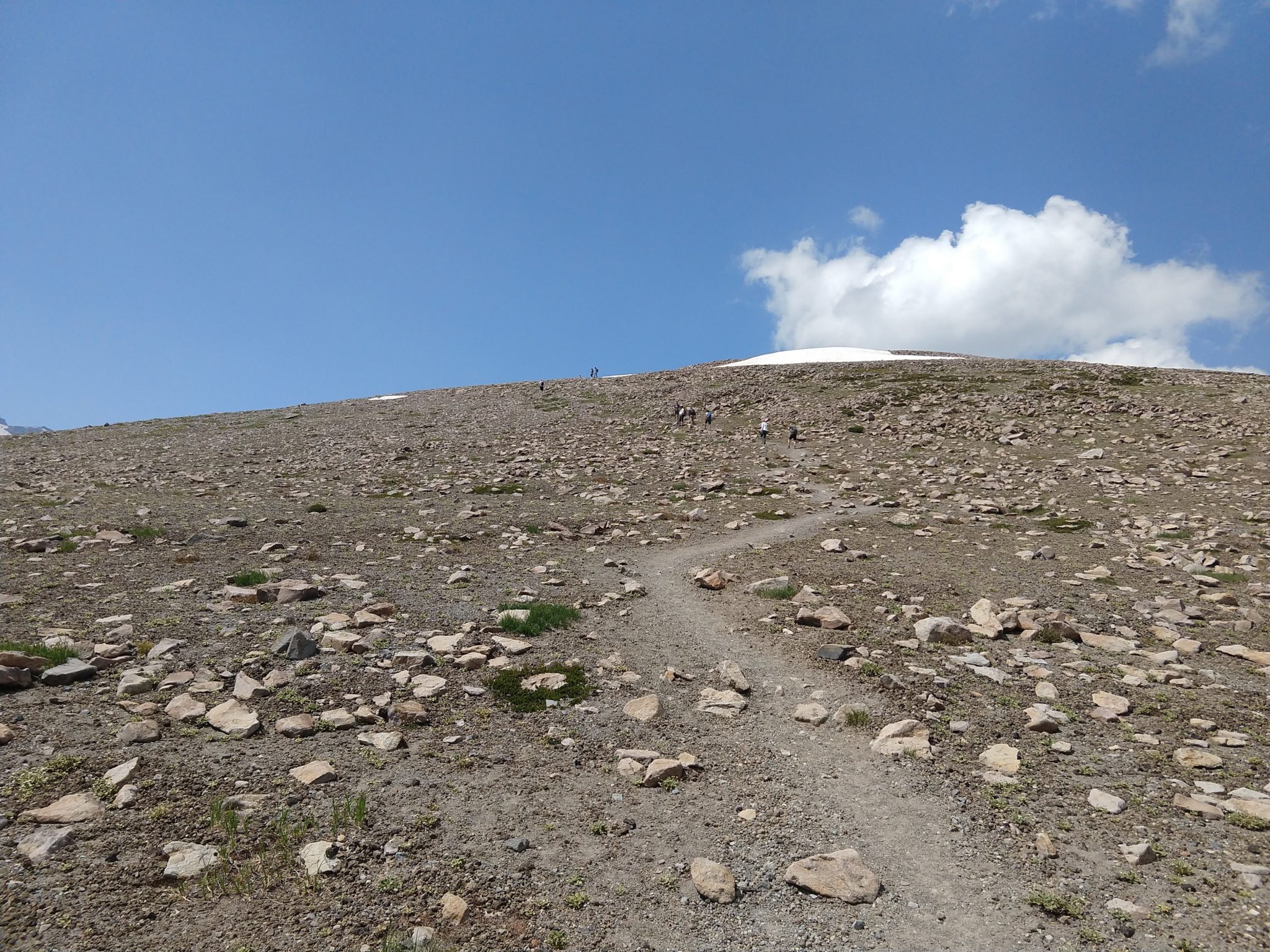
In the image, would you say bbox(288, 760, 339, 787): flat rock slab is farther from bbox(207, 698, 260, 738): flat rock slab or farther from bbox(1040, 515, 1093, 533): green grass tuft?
bbox(1040, 515, 1093, 533): green grass tuft

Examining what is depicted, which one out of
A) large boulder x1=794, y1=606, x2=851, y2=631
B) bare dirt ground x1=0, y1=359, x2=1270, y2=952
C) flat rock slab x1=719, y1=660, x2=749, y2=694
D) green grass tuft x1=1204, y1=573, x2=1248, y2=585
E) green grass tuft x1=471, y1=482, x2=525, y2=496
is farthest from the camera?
green grass tuft x1=471, y1=482, x2=525, y2=496

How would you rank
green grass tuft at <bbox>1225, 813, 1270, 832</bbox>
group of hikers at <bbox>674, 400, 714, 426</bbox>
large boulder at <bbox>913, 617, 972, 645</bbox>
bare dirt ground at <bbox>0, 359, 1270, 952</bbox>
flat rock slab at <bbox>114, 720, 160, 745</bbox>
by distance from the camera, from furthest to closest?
group of hikers at <bbox>674, 400, 714, 426</bbox>, large boulder at <bbox>913, 617, 972, 645</bbox>, flat rock slab at <bbox>114, 720, 160, 745</bbox>, green grass tuft at <bbox>1225, 813, 1270, 832</bbox>, bare dirt ground at <bbox>0, 359, 1270, 952</bbox>

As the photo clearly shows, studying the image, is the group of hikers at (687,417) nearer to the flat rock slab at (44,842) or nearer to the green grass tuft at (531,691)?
the green grass tuft at (531,691)

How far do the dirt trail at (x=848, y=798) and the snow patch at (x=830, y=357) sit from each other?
6633 cm

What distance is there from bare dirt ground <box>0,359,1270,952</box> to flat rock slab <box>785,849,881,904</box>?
0.10ft

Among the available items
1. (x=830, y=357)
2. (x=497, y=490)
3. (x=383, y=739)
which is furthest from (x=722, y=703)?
(x=830, y=357)

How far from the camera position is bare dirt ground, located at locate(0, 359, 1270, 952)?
524cm

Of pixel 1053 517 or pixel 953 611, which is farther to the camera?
pixel 1053 517

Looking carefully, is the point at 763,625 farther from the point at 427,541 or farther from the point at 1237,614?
the point at 427,541

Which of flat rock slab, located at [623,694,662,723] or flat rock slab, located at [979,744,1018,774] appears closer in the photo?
flat rock slab, located at [979,744,1018,774]

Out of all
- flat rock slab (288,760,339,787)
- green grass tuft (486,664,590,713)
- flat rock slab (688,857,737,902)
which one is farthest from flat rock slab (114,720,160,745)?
flat rock slab (688,857,737,902)

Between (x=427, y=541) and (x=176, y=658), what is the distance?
9.21 meters

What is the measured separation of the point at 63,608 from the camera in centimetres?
1107

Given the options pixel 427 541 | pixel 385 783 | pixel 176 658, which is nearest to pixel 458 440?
pixel 427 541
